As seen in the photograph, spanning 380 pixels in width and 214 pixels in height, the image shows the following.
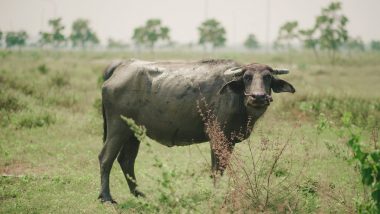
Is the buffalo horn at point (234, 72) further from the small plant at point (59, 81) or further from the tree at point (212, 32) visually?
the tree at point (212, 32)

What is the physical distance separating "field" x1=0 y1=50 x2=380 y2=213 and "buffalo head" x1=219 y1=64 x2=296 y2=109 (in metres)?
0.43

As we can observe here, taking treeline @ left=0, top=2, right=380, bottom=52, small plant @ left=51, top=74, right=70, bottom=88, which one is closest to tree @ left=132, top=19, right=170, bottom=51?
treeline @ left=0, top=2, right=380, bottom=52

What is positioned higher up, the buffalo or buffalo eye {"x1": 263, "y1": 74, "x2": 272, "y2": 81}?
buffalo eye {"x1": 263, "y1": 74, "x2": 272, "y2": 81}

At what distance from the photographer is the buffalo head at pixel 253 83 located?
514cm

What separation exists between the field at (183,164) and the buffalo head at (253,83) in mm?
427

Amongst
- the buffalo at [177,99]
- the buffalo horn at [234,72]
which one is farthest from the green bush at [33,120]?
the buffalo horn at [234,72]

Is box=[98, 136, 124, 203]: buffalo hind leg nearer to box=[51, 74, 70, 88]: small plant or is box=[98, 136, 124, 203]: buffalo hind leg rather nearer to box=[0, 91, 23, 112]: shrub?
box=[0, 91, 23, 112]: shrub

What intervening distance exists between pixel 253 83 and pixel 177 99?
1.08m

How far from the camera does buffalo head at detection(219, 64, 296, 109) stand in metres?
5.14

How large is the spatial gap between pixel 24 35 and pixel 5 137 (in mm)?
60286

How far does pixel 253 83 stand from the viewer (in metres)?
5.36

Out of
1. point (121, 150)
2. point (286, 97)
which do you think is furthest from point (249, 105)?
point (286, 97)

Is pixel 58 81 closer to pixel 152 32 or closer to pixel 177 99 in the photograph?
pixel 177 99

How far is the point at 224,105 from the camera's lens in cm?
565
